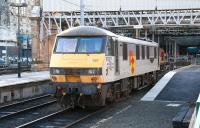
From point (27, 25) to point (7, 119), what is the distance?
73.6 meters

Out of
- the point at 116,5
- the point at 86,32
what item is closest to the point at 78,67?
the point at 86,32

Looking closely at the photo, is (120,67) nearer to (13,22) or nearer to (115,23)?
(115,23)

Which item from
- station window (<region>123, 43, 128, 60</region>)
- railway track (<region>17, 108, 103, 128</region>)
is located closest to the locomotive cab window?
railway track (<region>17, 108, 103, 128</region>)

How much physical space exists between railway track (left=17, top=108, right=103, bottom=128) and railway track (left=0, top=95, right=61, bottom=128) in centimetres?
66

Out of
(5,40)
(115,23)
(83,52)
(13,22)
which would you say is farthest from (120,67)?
(13,22)

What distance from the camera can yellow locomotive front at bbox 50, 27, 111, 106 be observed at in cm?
1619

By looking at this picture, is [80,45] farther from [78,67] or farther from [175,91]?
[175,91]

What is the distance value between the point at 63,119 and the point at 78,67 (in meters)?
1.95

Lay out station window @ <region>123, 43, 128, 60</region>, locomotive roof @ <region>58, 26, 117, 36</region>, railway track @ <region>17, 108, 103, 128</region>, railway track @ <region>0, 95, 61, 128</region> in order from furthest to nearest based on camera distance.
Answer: station window @ <region>123, 43, 128, 60</region> < locomotive roof @ <region>58, 26, 117, 36</region> < railway track @ <region>0, 95, 61, 128</region> < railway track @ <region>17, 108, 103, 128</region>

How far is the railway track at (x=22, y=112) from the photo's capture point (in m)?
15.2

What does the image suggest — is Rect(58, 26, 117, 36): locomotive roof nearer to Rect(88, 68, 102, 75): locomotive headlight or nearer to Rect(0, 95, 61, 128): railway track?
Rect(88, 68, 102, 75): locomotive headlight

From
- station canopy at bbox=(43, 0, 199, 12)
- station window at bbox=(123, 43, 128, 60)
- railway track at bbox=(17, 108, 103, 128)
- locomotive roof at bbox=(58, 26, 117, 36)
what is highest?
station canopy at bbox=(43, 0, 199, 12)

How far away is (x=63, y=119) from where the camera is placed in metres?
15.7

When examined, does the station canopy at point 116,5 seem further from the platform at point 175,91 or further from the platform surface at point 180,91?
the platform at point 175,91
